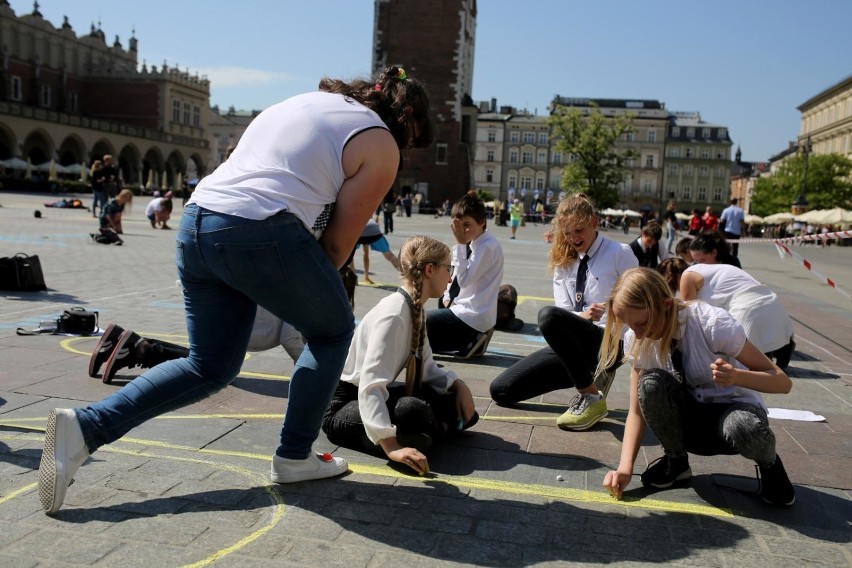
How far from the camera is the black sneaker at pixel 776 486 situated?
3.42 m

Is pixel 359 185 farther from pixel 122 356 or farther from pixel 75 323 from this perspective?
pixel 75 323

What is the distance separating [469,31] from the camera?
226 feet

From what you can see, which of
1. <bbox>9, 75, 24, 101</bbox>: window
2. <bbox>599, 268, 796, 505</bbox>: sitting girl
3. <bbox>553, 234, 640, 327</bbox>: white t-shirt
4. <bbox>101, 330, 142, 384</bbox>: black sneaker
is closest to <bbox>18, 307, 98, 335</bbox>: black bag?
<bbox>101, 330, 142, 384</bbox>: black sneaker

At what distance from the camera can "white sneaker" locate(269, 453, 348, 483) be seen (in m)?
3.38

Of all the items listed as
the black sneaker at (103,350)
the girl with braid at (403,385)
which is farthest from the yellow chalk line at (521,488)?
the black sneaker at (103,350)

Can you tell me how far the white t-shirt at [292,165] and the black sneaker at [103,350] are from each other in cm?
259

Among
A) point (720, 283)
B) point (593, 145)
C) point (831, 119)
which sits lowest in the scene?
point (720, 283)

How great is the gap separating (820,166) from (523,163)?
4775 cm

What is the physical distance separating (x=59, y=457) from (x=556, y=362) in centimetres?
295

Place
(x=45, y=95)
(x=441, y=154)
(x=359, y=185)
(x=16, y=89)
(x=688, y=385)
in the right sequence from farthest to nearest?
(x=45, y=95) < (x=16, y=89) < (x=441, y=154) < (x=688, y=385) < (x=359, y=185)

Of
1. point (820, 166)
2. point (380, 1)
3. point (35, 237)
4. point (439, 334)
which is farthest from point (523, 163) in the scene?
point (439, 334)

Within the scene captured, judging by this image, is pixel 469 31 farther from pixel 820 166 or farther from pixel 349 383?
pixel 349 383

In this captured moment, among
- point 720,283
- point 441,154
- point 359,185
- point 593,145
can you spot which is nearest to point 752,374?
point 359,185

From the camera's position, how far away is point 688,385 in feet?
12.1
